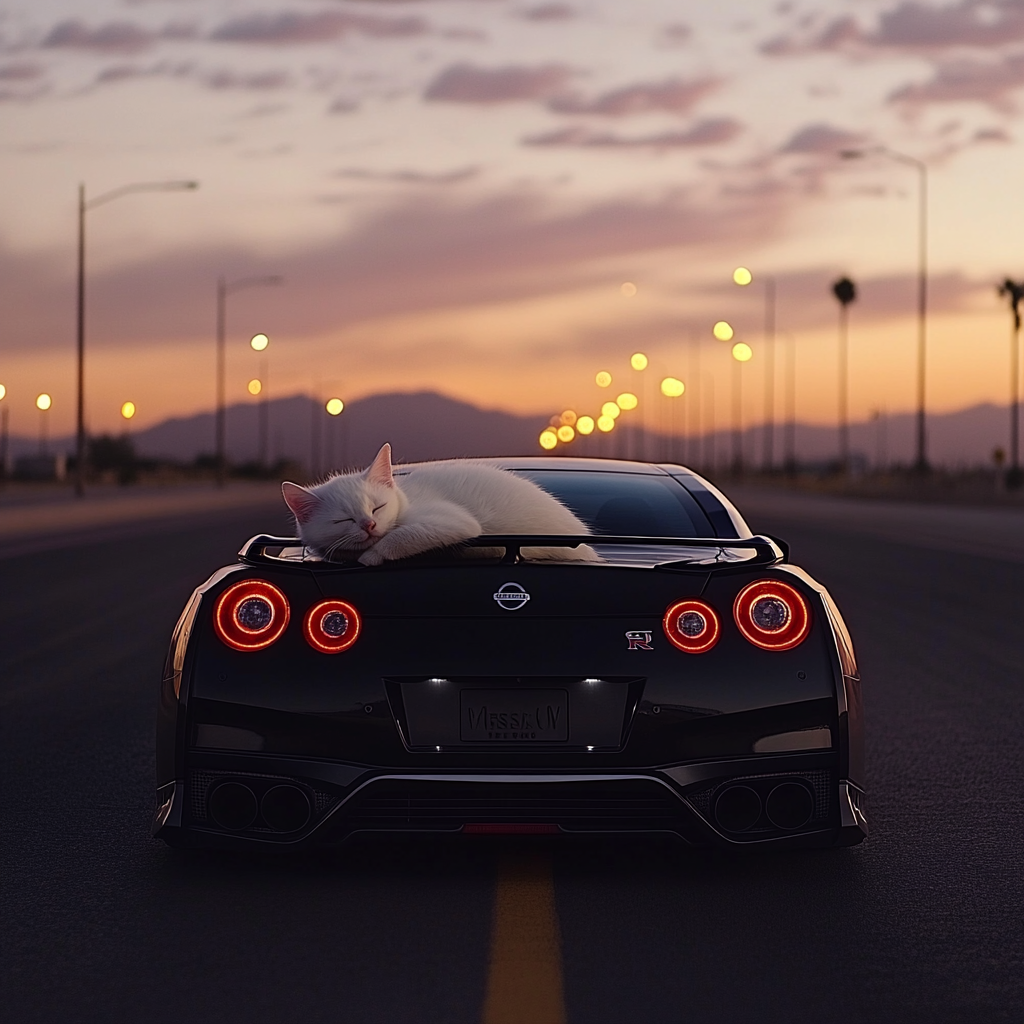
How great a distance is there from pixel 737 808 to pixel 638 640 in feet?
2.07

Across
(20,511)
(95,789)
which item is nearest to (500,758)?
(95,789)

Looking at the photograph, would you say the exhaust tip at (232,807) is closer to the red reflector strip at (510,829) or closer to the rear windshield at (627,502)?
the red reflector strip at (510,829)

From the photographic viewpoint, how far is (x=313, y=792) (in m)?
5.26

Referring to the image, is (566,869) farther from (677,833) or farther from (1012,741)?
(1012,741)

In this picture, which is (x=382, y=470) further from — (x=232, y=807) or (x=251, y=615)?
(x=232, y=807)

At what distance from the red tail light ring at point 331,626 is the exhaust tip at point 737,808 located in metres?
1.28

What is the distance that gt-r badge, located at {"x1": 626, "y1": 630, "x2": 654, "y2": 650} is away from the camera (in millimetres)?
5273

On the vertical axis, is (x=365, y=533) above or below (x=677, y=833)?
above

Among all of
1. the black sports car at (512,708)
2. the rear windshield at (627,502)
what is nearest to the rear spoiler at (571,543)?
the black sports car at (512,708)

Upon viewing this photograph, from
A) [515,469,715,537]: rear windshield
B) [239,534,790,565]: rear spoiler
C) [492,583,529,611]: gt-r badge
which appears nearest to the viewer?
[492,583,529,611]: gt-r badge

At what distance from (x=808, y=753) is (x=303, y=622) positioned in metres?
1.68

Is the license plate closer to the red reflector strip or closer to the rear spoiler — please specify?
the red reflector strip

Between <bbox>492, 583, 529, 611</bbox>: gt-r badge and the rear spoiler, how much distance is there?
0.10 m

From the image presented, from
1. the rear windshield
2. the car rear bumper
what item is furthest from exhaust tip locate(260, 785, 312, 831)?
the rear windshield
